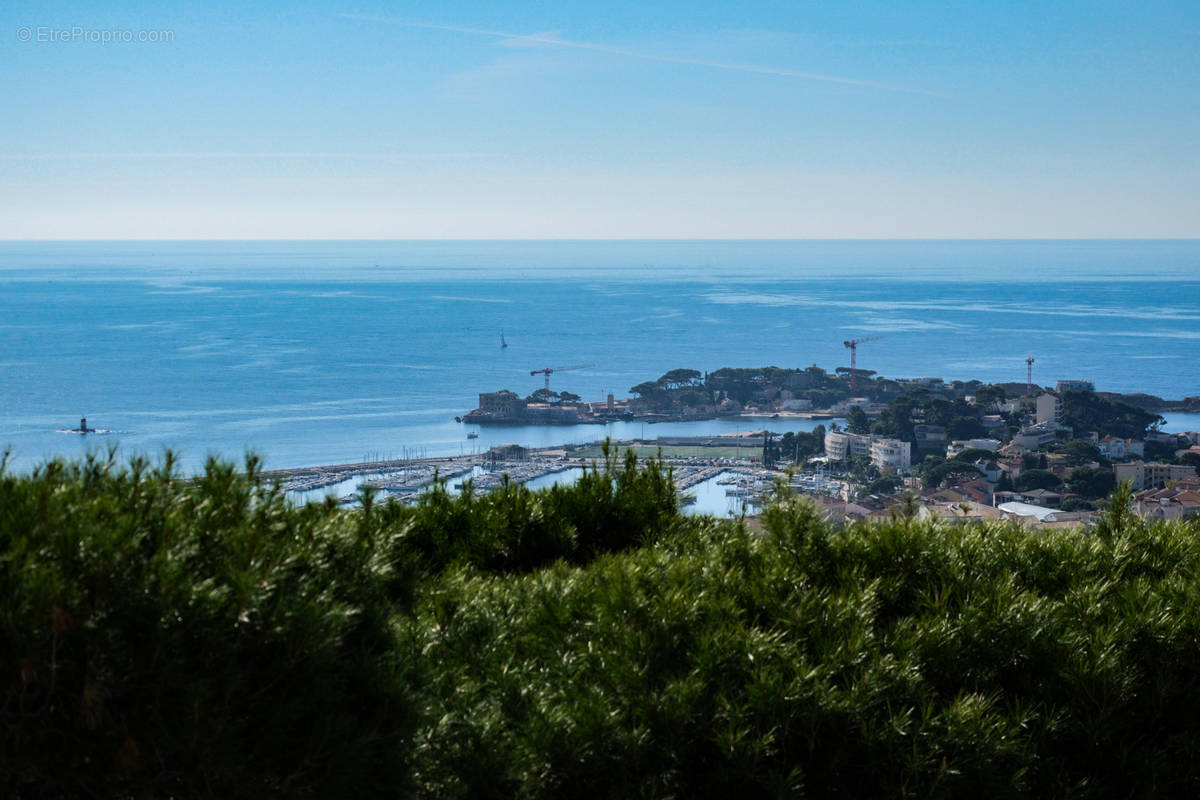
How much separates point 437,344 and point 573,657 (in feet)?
186

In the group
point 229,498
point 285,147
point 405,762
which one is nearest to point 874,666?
point 405,762

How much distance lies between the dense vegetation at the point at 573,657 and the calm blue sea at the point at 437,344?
654 millimetres

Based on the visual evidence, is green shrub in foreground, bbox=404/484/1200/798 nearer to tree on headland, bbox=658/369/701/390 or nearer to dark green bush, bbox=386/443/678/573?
dark green bush, bbox=386/443/678/573

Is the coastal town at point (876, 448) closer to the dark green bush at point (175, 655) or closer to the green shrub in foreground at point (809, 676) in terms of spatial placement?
the green shrub in foreground at point (809, 676)

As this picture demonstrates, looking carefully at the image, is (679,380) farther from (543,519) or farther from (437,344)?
(543,519)

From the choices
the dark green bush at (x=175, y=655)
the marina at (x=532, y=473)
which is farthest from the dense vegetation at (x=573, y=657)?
the marina at (x=532, y=473)

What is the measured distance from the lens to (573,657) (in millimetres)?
2807

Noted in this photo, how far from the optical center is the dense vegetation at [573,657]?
5.77 ft

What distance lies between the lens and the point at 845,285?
386ft

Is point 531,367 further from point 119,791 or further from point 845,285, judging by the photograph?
point 845,285

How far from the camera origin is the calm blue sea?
29719mm

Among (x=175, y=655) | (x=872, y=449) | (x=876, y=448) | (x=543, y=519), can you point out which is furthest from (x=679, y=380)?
(x=175, y=655)

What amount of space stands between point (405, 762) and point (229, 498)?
703 mm

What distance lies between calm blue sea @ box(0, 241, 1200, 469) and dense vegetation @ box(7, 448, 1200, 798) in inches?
25.7
